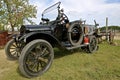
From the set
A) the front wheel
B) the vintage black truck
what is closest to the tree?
the vintage black truck

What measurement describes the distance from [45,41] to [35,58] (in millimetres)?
555

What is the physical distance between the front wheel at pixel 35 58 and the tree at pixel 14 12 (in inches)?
539

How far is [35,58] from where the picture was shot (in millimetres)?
4109

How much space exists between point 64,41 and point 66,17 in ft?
2.98

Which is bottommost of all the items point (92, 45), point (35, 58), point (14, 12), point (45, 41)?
point (92, 45)

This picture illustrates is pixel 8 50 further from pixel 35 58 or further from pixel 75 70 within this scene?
pixel 75 70

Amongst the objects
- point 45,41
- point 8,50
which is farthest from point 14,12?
point 45,41

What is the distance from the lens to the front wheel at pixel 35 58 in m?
3.81

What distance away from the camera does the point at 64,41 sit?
568cm

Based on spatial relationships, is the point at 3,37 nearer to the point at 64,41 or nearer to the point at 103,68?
the point at 64,41

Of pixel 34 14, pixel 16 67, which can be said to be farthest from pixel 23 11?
pixel 16 67

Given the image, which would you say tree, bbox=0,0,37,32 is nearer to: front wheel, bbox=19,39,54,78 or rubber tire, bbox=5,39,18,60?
rubber tire, bbox=5,39,18,60

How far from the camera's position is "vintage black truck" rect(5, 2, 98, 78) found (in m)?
3.97

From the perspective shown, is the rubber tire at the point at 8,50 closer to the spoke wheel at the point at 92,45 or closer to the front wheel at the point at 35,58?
the front wheel at the point at 35,58
